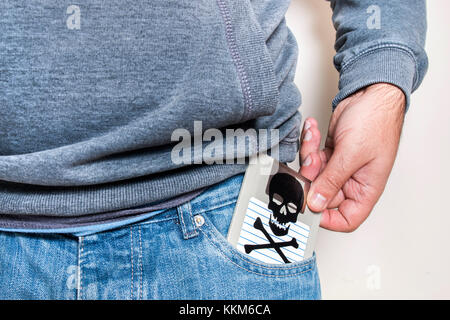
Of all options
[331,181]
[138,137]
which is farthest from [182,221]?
[331,181]

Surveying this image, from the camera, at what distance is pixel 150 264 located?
48cm

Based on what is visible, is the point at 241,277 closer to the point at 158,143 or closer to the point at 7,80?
the point at 158,143

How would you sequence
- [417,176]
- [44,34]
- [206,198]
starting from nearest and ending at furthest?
[44,34] < [206,198] < [417,176]

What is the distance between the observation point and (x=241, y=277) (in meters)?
0.51

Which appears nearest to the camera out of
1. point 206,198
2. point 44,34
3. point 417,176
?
point 44,34

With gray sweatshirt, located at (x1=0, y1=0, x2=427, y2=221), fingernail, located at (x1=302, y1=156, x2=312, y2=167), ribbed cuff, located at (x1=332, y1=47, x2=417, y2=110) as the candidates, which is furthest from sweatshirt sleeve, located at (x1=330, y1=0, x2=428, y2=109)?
gray sweatshirt, located at (x1=0, y1=0, x2=427, y2=221)

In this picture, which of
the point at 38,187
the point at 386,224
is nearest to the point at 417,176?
the point at 386,224

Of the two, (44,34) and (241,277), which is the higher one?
(44,34)

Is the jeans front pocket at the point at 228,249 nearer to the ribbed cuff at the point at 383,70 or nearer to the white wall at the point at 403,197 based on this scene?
the ribbed cuff at the point at 383,70

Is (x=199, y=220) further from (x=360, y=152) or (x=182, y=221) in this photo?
(x=360, y=152)

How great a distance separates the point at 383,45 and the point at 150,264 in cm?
49

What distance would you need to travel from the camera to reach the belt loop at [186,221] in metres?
0.50

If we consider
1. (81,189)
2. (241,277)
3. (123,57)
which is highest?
(123,57)

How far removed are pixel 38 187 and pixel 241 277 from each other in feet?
0.93
